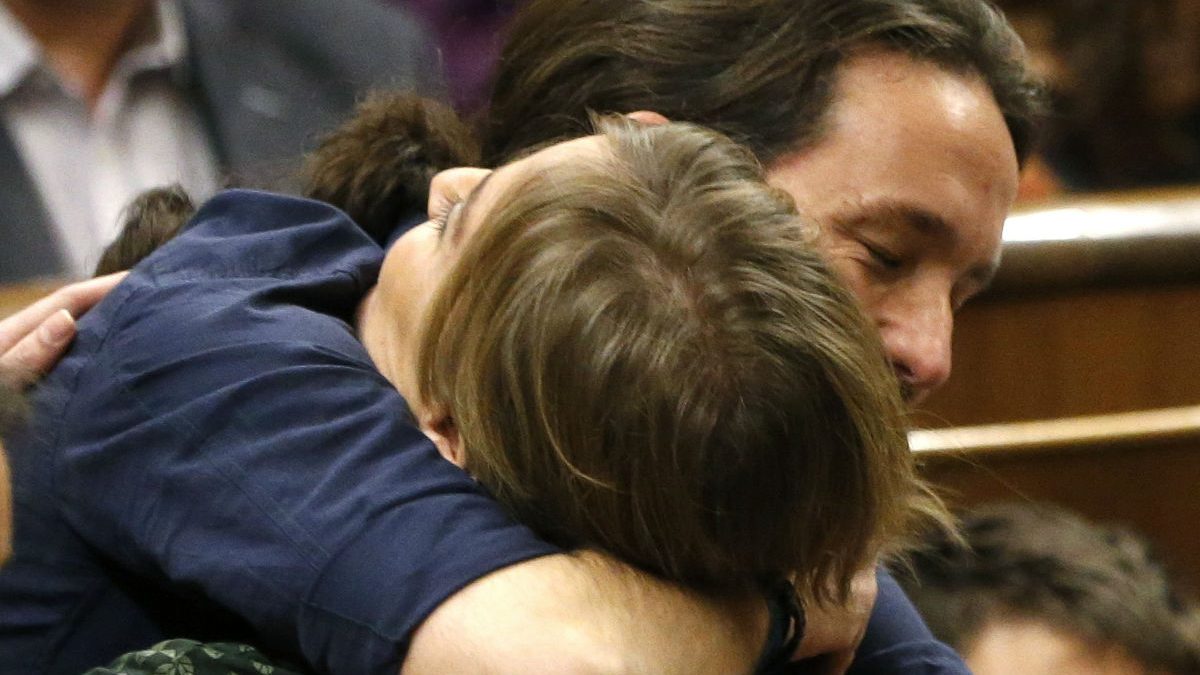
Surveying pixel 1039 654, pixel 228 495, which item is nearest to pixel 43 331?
pixel 228 495

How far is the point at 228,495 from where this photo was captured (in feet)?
2.99

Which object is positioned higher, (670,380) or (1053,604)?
(670,380)

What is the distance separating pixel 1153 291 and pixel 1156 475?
21 cm

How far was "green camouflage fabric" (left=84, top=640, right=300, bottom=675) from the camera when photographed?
0.85m

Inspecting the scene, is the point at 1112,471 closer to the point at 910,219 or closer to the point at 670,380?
the point at 910,219

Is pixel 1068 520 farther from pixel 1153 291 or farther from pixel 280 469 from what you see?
pixel 280 469

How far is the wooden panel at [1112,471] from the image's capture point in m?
2.09

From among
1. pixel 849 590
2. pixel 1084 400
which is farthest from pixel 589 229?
pixel 1084 400

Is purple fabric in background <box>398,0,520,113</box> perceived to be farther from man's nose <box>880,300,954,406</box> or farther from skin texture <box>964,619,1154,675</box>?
man's nose <box>880,300,954,406</box>

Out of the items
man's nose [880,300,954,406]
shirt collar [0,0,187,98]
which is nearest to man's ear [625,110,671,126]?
man's nose [880,300,954,406]

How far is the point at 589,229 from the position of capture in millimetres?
898

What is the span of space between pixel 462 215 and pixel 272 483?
0.59 ft

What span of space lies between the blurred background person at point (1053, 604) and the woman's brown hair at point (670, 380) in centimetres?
74

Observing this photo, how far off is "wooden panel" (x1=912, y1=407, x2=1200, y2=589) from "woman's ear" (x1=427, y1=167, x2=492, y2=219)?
43.8 inches
